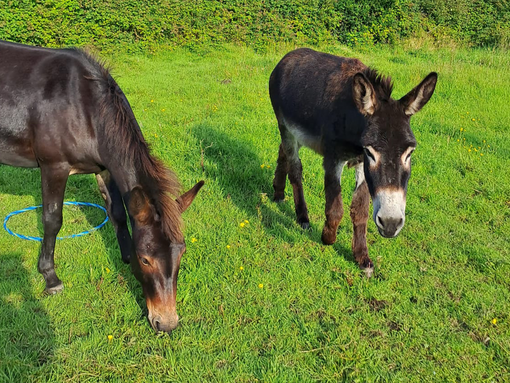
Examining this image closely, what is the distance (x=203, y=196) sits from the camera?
5.17m

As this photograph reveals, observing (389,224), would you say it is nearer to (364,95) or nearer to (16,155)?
(364,95)

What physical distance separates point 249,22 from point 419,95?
11.9 m

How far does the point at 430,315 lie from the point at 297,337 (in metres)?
1.13

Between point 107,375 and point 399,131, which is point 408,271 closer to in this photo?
point 399,131

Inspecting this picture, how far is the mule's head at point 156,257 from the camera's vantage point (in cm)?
277

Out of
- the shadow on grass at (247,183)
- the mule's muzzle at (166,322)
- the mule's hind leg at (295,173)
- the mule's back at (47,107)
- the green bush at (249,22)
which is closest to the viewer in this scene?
the mule's muzzle at (166,322)

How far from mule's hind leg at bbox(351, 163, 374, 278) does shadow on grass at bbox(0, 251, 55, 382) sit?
2719mm

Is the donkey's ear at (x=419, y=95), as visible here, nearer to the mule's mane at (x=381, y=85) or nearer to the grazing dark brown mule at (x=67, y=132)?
the mule's mane at (x=381, y=85)

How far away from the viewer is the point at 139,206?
2805mm

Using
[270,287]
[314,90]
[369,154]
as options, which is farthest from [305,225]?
[369,154]

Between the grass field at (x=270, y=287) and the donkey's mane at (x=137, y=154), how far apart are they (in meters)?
0.93

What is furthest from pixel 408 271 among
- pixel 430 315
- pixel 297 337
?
pixel 297 337

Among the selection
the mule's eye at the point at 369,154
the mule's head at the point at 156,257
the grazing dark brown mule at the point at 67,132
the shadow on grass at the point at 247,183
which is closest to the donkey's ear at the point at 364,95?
the mule's eye at the point at 369,154

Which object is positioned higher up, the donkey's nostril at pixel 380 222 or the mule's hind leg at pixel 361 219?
the donkey's nostril at pixel 380 222
